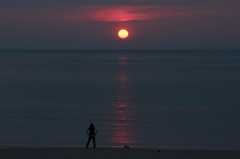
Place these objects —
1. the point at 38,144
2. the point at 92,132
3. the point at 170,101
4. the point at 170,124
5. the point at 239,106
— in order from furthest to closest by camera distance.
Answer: the point at 170,101
the point at 239,106
the point at 170,124
the point at 38,144
the point at 92,132

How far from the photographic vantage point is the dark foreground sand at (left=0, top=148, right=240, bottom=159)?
16438 mm

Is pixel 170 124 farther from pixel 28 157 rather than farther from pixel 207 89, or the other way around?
pixel 207 89

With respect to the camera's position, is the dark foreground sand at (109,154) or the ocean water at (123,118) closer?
the dark foreground sand at (109,154)

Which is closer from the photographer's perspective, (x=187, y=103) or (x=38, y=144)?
(x=38, y=144)

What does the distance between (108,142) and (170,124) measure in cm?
973

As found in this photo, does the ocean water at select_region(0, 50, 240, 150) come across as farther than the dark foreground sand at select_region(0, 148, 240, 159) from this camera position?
Yes

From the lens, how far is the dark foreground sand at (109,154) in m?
16.4

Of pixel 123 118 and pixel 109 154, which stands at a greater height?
pixel 123 118

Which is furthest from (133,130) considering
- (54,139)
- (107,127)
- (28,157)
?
(28,157)

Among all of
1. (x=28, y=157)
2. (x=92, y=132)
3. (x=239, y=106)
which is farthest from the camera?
(x=239, y=106)

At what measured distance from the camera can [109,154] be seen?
17078 millimetres

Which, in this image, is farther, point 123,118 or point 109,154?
point 123,118

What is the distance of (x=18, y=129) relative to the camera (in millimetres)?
33781

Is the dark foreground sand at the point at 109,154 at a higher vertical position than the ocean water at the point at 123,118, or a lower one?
lower
